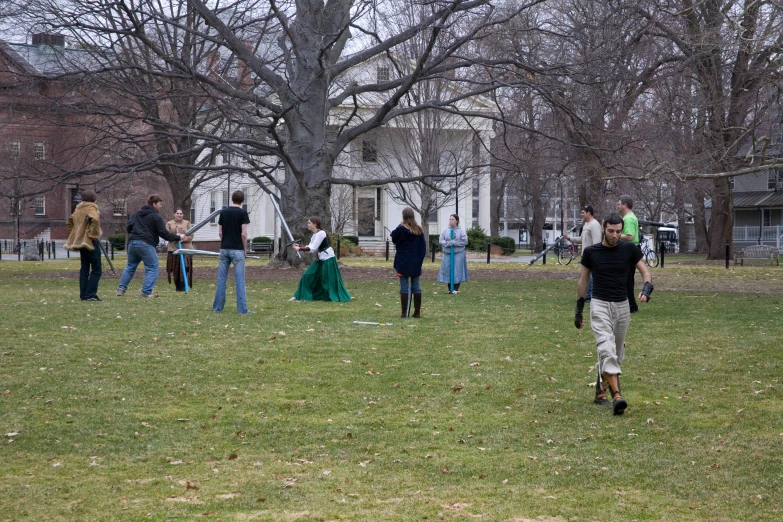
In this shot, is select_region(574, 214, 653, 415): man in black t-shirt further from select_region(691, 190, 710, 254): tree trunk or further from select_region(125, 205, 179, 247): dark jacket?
select_region(691, 190, 710, 254): tree trunk

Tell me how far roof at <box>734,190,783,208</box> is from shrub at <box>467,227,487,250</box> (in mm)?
19953

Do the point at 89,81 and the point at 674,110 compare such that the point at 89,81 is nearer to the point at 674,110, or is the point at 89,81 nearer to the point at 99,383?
the point at 674,110

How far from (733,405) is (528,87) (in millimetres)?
17300

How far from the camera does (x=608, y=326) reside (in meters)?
8.38

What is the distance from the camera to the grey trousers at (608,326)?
821cm

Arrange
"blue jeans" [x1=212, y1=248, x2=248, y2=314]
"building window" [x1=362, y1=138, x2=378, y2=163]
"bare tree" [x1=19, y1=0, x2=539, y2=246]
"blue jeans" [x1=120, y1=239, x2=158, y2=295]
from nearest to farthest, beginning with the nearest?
"blue jeans" [x1=212, y1=248, x2=248, y2=314]
"blue jeans" [x1=120, y1=239, x2=158, y2=295]
"bare tree" [x1=19, y1=0, x2=539, y2=246]
"building window" [x1=362, y1=138, x2=378, y2=163]

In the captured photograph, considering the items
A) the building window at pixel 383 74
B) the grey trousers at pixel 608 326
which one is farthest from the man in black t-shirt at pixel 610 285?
the building window at pixel 383 74

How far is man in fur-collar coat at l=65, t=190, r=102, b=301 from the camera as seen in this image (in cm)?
1700

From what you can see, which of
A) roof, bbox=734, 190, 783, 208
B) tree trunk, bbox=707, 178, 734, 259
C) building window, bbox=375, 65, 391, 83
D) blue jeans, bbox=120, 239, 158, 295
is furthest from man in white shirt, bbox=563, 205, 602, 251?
roof, bbox=734, 190, 783, 208

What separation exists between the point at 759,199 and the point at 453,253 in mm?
48120

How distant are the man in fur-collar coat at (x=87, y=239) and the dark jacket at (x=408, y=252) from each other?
5.78m

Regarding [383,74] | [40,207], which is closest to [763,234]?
[383,74]

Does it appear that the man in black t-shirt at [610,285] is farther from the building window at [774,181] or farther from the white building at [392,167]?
the building window at [774,181]

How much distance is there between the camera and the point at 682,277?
28125 mm
